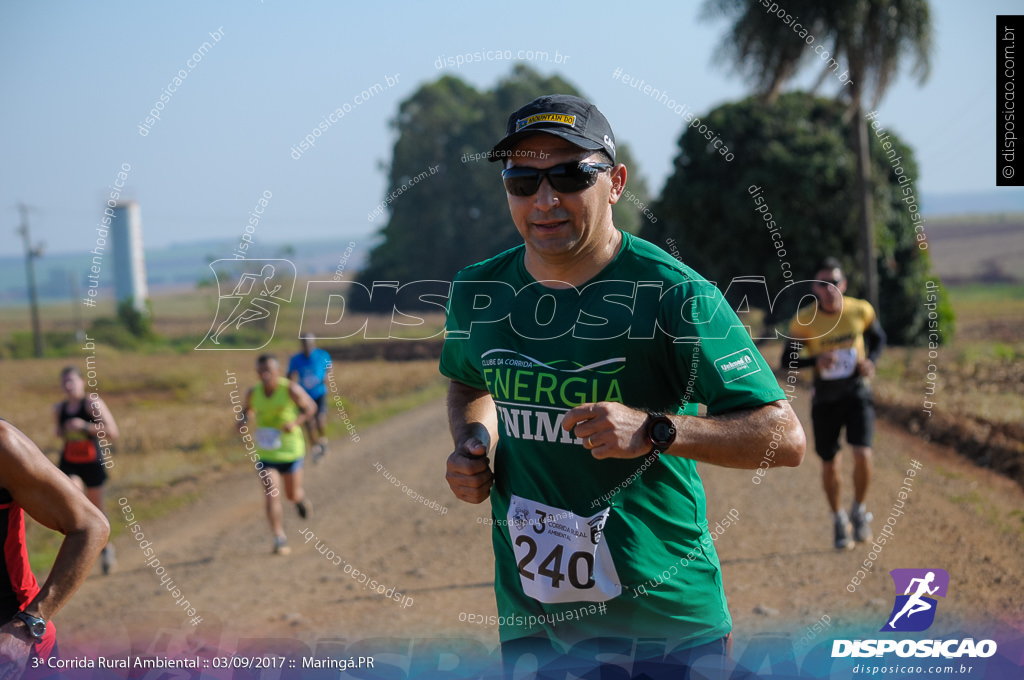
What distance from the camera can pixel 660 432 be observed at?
2.03m

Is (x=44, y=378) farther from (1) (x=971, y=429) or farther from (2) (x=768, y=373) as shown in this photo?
(2) (x=768, y=373)

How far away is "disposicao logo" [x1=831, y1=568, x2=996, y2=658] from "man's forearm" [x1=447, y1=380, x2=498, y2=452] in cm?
277

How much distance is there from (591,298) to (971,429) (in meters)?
9.91

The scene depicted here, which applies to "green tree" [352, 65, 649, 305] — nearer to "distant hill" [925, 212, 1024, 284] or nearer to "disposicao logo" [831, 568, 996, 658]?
"distant hill" [925, 212, 1024, 284]

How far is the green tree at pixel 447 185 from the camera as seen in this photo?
40000 millimetres

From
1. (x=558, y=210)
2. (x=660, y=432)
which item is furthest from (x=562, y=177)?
(x=660, y=432)

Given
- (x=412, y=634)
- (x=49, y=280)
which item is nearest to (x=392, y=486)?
(x=412, y=634)

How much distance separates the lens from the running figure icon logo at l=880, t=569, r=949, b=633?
212 inches

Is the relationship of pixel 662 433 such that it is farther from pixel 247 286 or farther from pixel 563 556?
pixel 247 286

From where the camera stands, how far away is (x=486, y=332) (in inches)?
99.0

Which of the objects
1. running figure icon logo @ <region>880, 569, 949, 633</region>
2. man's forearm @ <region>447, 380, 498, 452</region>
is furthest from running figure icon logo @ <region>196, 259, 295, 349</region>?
running figure icon logo @ <region>880, 569, 949, 633</region>

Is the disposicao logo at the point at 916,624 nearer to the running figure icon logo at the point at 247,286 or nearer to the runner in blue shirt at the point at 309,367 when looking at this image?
the running figure icon logo at the point at 247,286

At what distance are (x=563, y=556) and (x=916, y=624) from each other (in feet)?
13.3

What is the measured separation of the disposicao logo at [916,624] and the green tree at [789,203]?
574 inches
